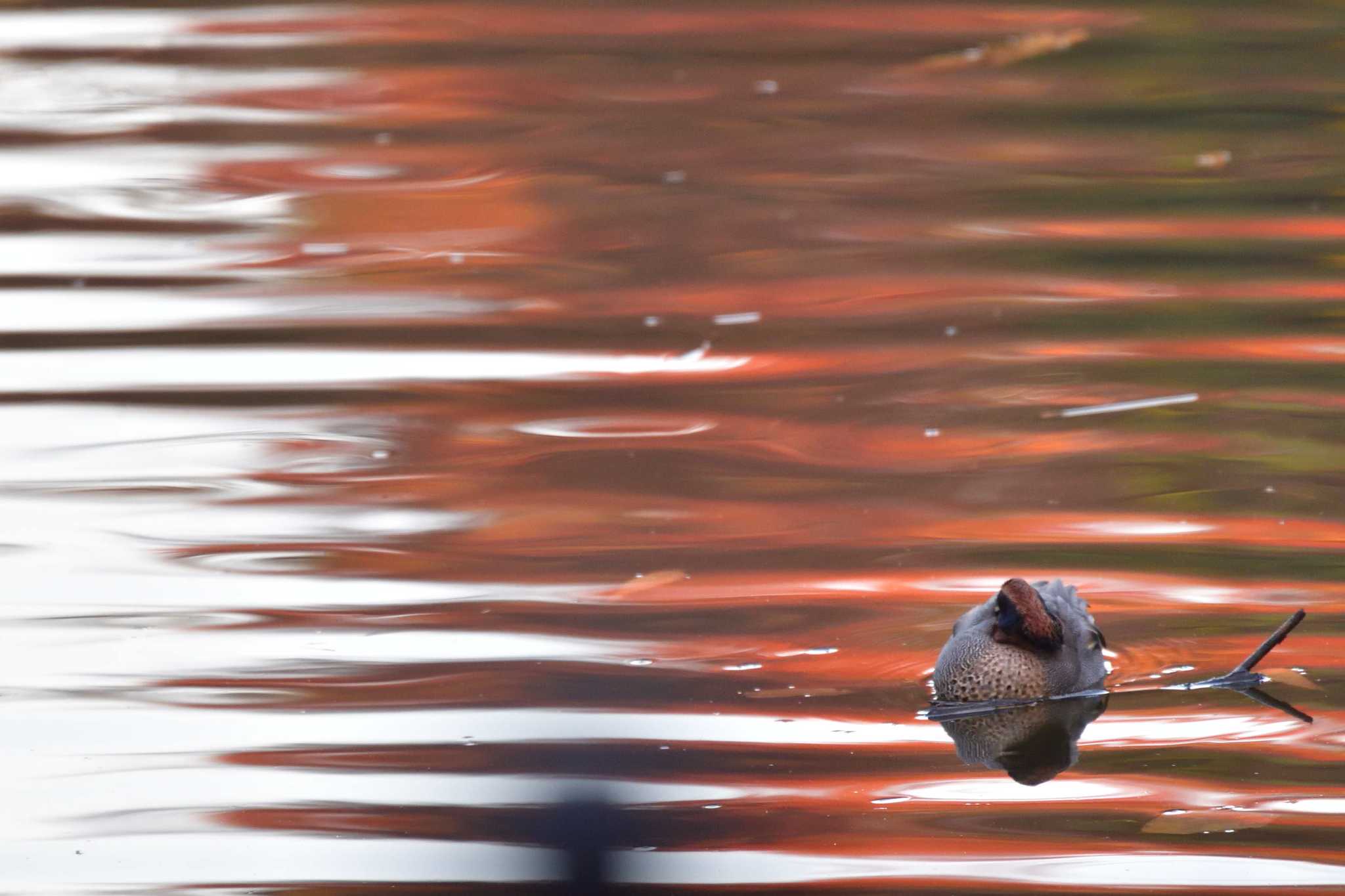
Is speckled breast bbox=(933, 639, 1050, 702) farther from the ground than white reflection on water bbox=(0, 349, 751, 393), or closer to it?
closer to it

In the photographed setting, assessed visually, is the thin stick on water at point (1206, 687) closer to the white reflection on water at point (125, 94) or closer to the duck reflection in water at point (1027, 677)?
the duck reflection in water at point (1027, 677)

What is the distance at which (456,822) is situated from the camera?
3.43 metres

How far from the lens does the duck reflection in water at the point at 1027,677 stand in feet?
12.1

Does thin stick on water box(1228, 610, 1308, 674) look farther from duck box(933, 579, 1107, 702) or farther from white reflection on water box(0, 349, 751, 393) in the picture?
white reflection on water box(0, 349, 751, 393)

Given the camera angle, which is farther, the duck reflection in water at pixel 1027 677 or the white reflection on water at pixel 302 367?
the white reflection on water at pixel 302 367

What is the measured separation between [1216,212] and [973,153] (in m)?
0.96

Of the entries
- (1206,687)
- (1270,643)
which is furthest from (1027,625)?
(1270,643)

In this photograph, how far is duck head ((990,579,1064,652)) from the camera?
3.73 meters

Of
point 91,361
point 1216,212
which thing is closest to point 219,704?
point 91,361

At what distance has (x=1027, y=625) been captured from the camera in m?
3.73

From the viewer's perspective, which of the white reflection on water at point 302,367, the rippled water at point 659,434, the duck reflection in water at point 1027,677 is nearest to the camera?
the rippled water at point 659,434

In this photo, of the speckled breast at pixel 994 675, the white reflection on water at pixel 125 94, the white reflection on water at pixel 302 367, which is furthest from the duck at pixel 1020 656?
the white reflection on water at pixel 125 94

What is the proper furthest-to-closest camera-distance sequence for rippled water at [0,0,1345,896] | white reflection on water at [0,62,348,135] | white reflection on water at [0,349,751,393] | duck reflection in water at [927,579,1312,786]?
white reflection on water at [0,62,348,135] < white reflection on water at [0,349,751,393] < duck reflection in water at [927,579,1312,786] < rippled water at [0,0,1345,896]

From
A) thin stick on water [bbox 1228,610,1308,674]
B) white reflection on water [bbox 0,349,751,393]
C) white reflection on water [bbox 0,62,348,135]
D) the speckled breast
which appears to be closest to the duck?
the speckled breast
